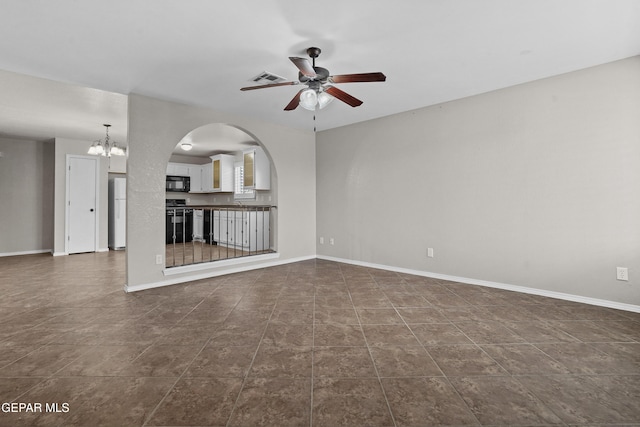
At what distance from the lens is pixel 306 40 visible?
2615 millimetres

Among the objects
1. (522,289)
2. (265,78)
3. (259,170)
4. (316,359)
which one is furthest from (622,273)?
(259,170)

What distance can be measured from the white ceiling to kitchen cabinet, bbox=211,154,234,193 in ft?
12.3

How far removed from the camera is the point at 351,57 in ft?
9.62

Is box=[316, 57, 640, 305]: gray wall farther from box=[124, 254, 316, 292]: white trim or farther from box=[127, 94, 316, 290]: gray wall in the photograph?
box=[127, 94, 316, 290]: gray wall

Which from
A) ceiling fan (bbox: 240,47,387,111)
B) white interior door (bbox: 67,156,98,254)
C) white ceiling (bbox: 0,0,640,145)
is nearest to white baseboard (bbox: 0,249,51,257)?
white interior door (bbox: 67,156,98,254)

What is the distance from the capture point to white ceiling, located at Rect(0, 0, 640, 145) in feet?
7.22

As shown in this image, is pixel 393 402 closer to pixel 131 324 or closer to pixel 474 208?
pixel 131 324

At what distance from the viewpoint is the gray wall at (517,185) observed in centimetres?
304

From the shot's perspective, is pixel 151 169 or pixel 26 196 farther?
pixel 26 196

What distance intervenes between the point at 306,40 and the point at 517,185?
9.85 ft

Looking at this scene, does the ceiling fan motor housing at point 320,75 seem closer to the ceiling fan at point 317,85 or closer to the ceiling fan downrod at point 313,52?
the ceiling fan at point 317,85

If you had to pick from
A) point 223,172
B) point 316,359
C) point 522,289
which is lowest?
point 316,359

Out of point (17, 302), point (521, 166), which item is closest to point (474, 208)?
point (521, 166)

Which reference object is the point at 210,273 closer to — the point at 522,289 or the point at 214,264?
the point at 214,264
